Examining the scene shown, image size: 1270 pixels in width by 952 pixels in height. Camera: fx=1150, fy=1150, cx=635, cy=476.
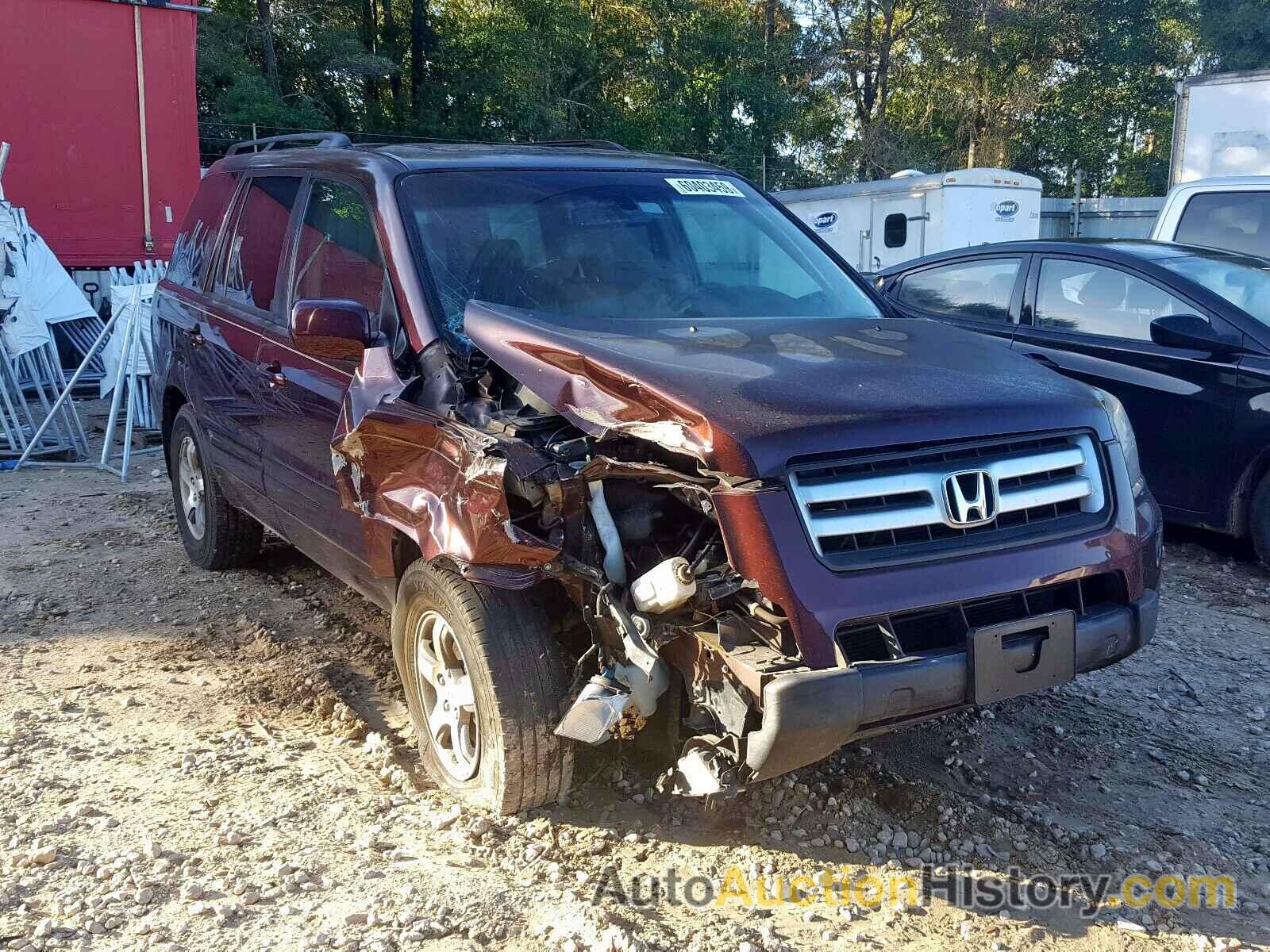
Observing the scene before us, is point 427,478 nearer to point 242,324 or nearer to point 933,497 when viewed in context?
point 933,497

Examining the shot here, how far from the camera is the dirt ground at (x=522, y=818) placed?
2.81 meters

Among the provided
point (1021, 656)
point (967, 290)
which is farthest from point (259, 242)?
point (967, 290)

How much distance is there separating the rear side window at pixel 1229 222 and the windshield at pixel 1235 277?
1408mm

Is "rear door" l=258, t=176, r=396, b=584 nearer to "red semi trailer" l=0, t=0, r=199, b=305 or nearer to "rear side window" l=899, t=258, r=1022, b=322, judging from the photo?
"rear side window" l=899, t=258, r=1022, b=322

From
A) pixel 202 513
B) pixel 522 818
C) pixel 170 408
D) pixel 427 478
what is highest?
pixel 427 478

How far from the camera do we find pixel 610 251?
12.9 ft

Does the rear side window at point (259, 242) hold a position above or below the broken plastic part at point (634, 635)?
above

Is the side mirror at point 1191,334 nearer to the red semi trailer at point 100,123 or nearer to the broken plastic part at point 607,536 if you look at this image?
the broken plastic part at point 607,536

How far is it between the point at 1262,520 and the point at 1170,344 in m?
0.95

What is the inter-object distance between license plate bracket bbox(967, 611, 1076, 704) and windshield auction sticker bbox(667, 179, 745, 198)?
7.23ft

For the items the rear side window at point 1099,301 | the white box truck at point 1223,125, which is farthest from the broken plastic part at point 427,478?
the white box truck at point 1223,125

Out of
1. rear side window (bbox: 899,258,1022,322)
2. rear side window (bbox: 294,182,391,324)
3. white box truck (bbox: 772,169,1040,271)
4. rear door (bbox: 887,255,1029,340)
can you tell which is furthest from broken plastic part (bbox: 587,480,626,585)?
white box truck (bbox: 772,169,1040,271)

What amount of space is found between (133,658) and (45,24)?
1037 centimetres

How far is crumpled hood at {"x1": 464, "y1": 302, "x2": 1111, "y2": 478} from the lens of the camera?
2732 millimetres
